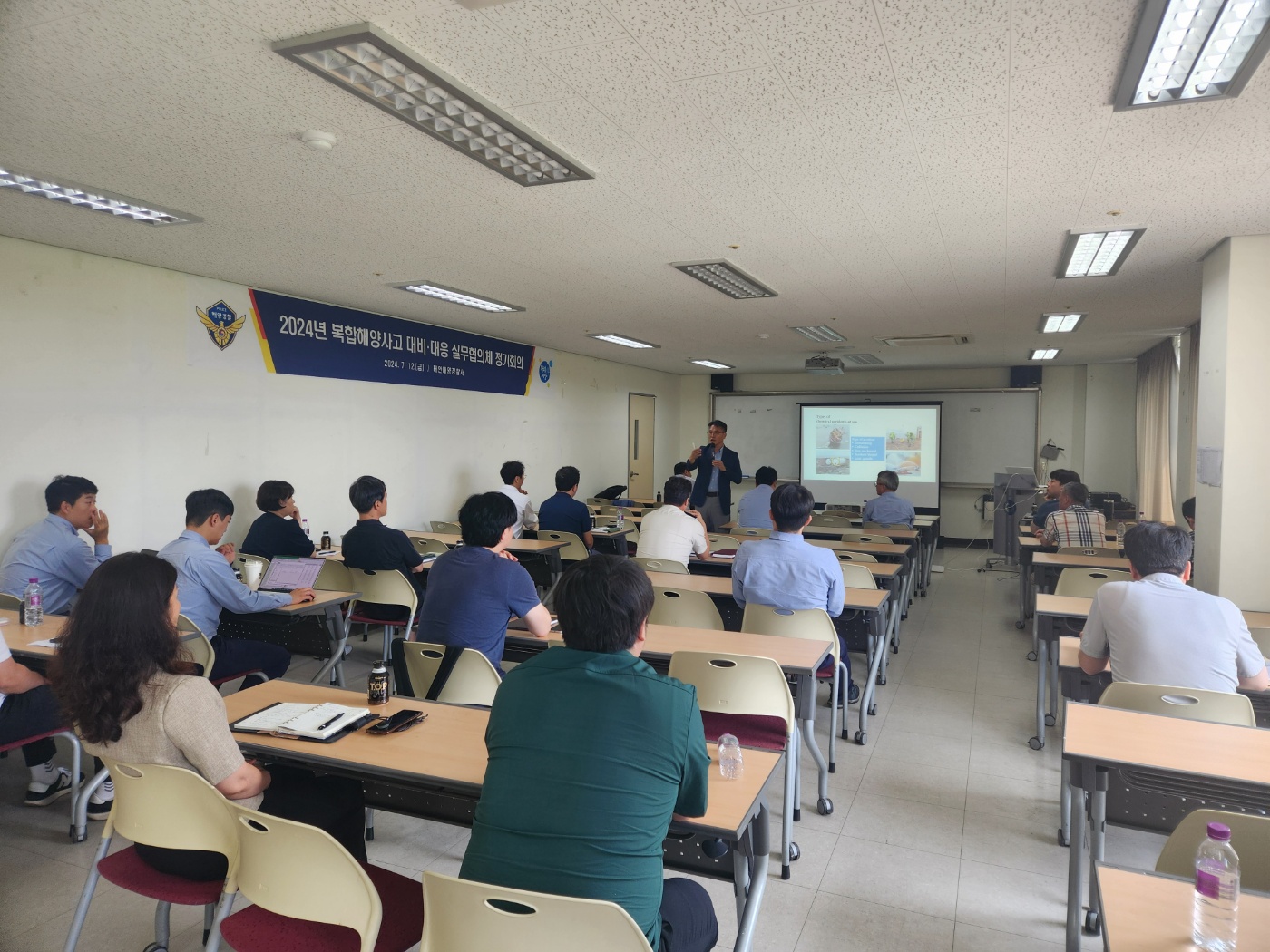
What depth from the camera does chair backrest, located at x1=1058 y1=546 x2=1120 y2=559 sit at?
5.92m

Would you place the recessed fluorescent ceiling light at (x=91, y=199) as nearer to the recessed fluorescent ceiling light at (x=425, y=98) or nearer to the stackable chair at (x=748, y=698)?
the recessed fluorescent ceiling light at (x=425, y=98)

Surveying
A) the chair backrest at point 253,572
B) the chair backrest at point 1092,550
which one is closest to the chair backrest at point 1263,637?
the chair backrest at point 1092,550

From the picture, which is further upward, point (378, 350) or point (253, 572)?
point (378, 350)

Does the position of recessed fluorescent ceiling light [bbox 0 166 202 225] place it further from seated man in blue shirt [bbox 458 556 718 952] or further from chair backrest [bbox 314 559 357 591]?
seated man in blue shirt [bbox 458 556 718 952]

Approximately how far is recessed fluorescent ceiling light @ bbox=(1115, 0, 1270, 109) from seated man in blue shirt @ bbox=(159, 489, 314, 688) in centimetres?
396

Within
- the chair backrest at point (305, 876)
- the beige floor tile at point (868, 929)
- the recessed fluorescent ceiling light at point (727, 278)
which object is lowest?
the beige floor tile at point (868, 929)

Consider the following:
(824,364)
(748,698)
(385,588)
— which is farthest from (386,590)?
(824,364)

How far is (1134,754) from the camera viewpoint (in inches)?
80.8

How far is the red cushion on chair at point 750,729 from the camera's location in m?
2.87

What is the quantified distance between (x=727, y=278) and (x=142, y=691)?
4490mm

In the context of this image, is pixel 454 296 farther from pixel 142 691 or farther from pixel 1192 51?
pixel 1192 51

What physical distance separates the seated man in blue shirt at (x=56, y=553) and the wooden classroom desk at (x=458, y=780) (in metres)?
2.36

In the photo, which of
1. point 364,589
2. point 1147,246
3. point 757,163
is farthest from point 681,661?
point 1147,246

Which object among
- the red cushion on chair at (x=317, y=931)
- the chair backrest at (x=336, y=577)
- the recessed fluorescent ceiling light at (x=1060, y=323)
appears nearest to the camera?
the red cushion on chair at (x=317, y=931)
